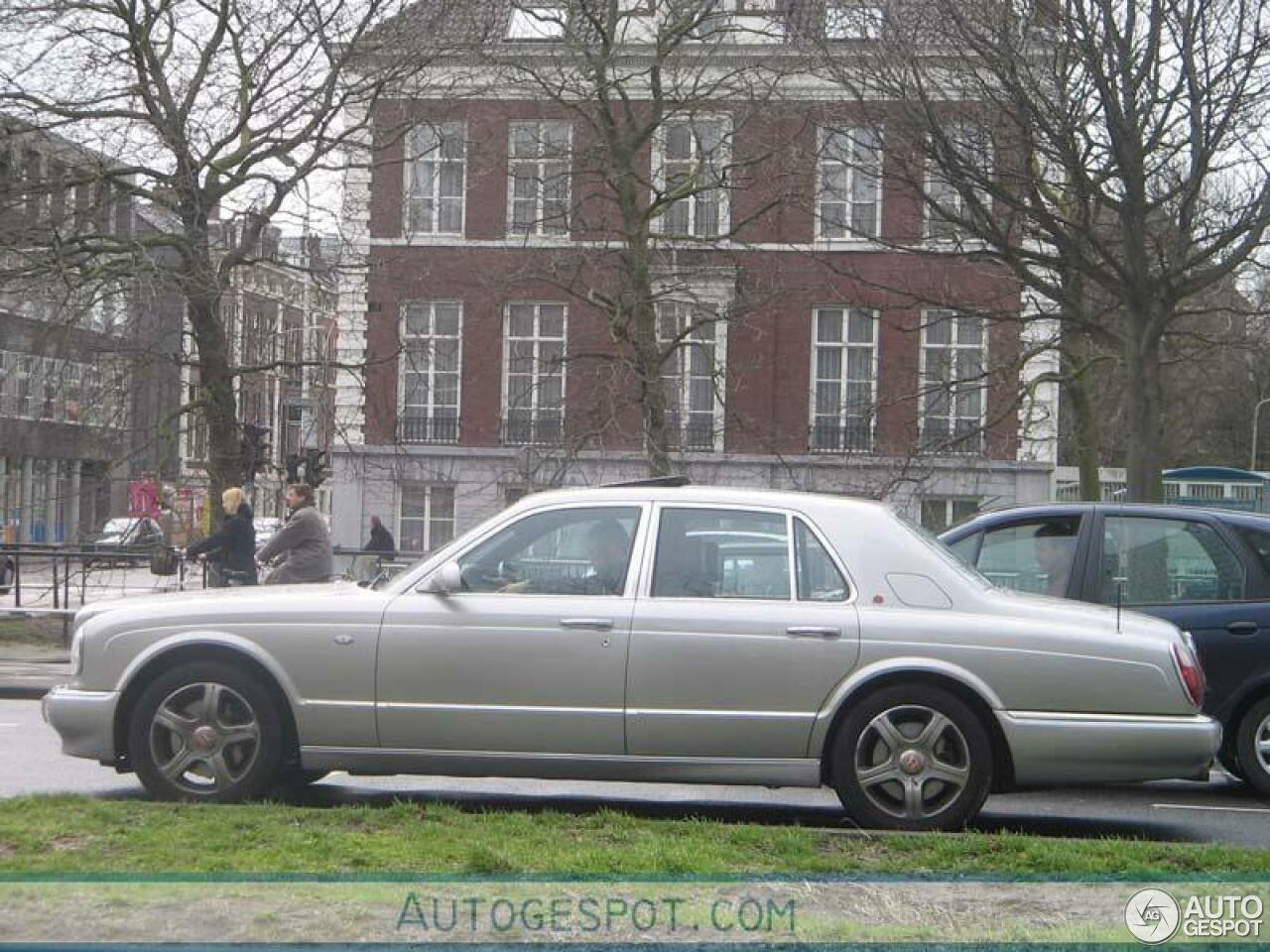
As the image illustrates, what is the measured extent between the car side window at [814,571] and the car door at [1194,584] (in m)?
3.19

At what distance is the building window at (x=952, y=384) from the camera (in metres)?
24.2

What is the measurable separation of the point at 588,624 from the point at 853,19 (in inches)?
537

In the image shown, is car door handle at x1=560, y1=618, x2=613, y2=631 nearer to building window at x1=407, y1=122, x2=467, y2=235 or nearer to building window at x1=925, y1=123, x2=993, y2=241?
building window at x1=925, y1=123, x2=993, y2=241

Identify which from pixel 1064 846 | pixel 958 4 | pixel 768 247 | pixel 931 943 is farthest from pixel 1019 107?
pixel 768 247

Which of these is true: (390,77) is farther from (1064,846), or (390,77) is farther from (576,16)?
(1064,846)

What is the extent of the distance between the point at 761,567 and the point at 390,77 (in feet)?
50.2

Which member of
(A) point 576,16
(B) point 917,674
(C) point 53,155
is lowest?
(B) point 917,674

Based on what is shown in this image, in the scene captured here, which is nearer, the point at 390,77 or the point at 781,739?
the point at 781,739

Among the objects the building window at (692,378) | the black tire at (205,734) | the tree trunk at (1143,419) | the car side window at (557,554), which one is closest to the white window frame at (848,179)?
the building window at (692,378)

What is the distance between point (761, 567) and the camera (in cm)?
814

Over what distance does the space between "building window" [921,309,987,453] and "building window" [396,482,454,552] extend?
10.5 meters

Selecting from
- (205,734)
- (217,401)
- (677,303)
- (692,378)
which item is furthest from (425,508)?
(205,734)

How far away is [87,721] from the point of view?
816 cm

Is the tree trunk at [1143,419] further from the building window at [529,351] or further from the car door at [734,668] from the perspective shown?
the building window at [529,351]
